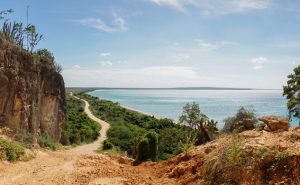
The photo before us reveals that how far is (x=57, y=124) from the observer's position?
34.4 m

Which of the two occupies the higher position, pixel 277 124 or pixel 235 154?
pixel 277 124

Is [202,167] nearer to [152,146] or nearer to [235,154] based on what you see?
[235,154]

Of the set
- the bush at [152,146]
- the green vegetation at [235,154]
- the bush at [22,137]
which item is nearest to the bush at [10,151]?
the bush at [22,137]

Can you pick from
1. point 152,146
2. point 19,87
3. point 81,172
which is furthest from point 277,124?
point 19,87

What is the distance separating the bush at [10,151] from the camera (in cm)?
1487

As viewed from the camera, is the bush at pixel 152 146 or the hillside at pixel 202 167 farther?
the bush at pixel 152 146

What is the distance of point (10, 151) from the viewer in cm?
1510

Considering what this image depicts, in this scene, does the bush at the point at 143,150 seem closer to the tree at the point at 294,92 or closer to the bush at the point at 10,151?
the bush at the point at 10,151

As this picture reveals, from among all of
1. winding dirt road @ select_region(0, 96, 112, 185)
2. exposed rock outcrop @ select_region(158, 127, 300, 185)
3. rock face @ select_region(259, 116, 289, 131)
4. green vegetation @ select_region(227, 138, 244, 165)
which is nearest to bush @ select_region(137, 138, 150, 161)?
winding dirt road @ select_region(0, 96, 112, 185)

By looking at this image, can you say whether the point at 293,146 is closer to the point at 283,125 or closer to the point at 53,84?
the point at 283,125

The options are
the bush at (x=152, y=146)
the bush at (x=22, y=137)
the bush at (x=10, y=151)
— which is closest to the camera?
the bush at (x=10, y=151)

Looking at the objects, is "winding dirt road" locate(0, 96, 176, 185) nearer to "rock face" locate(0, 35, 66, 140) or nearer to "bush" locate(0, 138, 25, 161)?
"bush" locate(0, 138, 25, 161)

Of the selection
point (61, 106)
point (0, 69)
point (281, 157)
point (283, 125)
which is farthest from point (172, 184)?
point (61, 106)

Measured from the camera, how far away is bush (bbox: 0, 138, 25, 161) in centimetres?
1487
